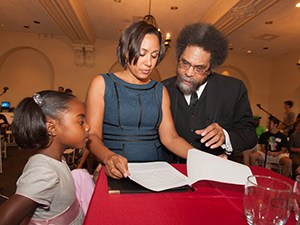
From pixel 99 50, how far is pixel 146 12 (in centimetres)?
365

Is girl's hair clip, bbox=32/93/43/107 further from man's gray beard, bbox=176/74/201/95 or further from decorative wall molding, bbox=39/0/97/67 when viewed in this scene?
decorative wall molding, bbox=39/0/97/67

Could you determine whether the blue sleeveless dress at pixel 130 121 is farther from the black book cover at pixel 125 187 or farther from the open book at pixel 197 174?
the black book cover at pixel 125 187

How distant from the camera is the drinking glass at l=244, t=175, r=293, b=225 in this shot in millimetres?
509

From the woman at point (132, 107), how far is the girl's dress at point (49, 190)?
12.1 inches

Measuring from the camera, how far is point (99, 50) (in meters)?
9.30

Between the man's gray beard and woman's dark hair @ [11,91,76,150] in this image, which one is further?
the man's gray beard

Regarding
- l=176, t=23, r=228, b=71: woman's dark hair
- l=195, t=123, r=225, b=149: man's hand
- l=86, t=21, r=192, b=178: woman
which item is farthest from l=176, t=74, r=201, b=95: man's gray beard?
l=195, t=123, r=225, b=149: man's hand

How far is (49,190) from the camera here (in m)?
0.94

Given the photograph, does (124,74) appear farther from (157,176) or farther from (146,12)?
(146,12)

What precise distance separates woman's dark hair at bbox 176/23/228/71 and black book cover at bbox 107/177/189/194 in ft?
4.35

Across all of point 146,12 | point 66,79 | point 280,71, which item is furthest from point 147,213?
point 280,71

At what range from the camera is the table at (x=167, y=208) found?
1.99 feet

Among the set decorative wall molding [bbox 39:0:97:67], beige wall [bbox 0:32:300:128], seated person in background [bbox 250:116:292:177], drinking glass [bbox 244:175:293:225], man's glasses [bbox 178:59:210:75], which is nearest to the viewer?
drinking glass [bbox 244:175:293:225]

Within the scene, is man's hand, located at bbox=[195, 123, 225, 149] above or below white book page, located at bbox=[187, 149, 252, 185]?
above
